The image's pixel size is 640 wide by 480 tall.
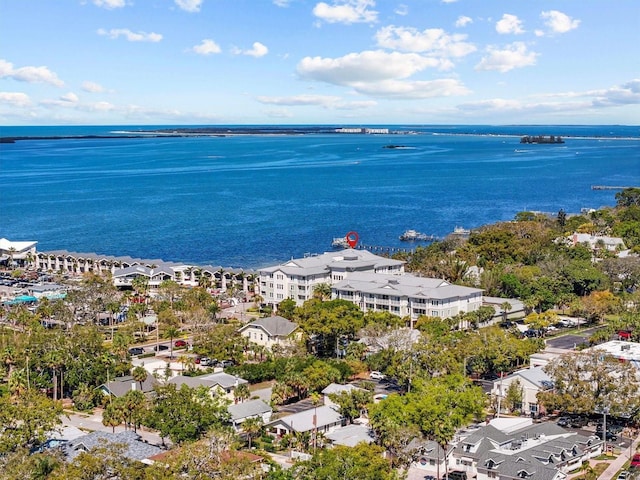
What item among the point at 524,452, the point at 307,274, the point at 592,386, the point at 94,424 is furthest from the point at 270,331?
the point at 524,452

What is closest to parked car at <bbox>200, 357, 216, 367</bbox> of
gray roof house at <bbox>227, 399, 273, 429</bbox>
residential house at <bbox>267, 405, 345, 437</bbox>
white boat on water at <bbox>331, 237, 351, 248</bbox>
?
gray roof house at <bbox>227, 399, 273, 429</bbox>

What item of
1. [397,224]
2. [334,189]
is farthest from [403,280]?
[334,189]

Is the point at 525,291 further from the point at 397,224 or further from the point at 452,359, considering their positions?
the point at 397,224

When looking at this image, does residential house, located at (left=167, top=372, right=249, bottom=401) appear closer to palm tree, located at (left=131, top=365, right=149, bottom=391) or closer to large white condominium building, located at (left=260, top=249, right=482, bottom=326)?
palm tree, located at (left=131, top=365, right=149, bottom=391)

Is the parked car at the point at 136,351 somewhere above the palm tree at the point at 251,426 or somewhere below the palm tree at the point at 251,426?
below

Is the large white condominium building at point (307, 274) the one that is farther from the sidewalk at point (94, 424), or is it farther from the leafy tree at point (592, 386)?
the leafy tree at point (592, 386)

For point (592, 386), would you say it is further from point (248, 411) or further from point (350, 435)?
point (248, 411)

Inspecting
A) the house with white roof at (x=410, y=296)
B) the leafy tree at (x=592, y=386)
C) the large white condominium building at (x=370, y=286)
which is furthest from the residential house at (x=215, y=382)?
the large white condominium building at (x=370, y=286)
